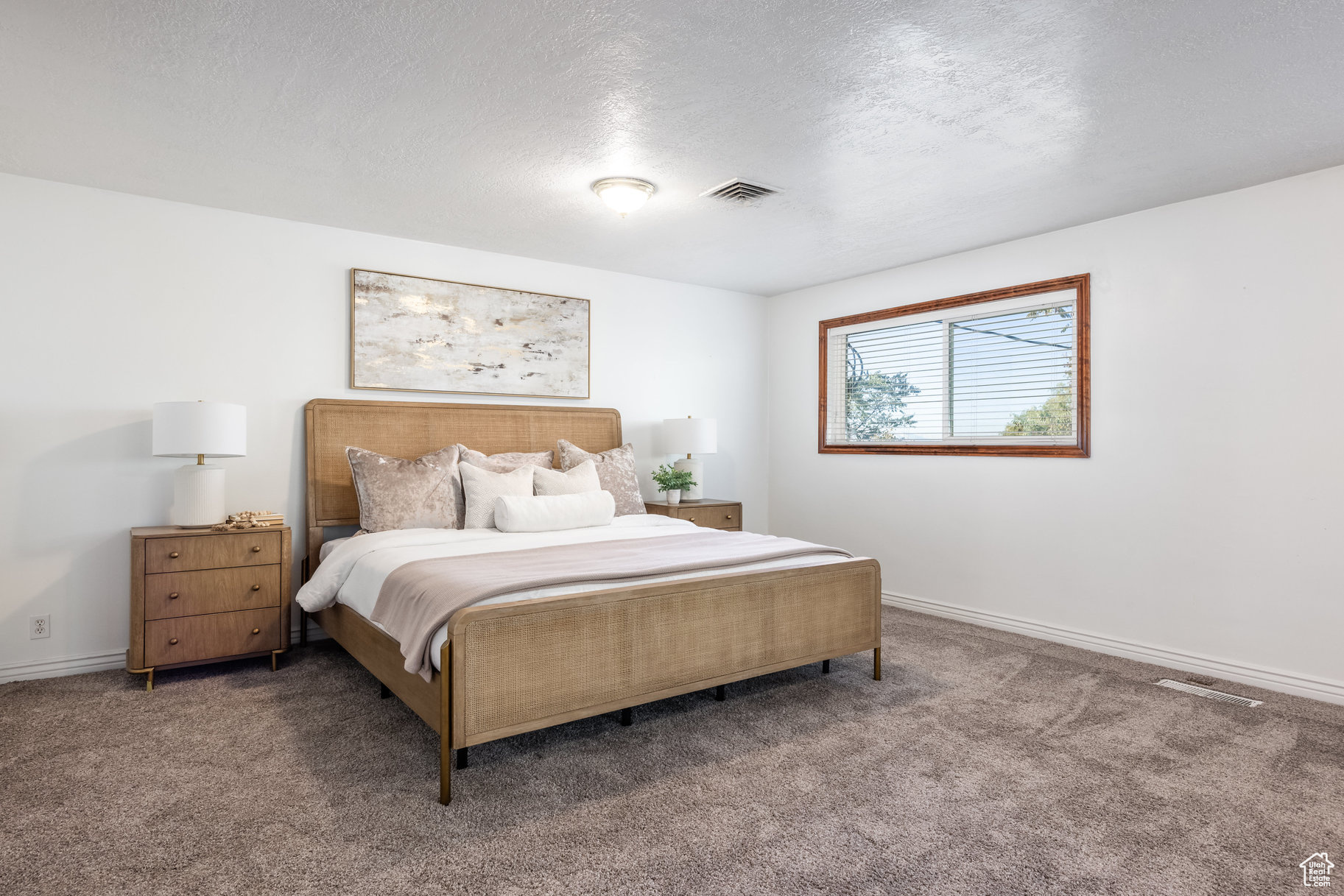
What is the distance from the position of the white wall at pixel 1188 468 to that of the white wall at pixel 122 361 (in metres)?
3.58

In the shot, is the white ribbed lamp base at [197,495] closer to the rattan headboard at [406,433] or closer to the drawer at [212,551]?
the drawer at [212,551]

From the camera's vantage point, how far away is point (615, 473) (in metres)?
4.60

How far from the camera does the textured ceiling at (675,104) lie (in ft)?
6.91

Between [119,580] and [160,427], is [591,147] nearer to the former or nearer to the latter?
[160,427]

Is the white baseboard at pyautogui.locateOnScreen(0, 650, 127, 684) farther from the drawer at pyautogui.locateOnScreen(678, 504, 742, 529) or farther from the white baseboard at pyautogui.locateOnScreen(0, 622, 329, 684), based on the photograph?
the drawer at pyautogui.locateOnScreen(678, 504, 742, 529)

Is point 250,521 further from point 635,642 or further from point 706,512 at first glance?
point 706,512

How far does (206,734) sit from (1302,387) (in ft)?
15.8

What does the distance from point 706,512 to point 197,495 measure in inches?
116

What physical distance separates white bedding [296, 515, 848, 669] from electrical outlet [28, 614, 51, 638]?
1167 mm

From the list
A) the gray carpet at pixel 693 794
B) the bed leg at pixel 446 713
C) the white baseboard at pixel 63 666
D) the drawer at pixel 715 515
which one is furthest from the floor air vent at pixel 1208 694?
the white baseboard at pixel 63 666

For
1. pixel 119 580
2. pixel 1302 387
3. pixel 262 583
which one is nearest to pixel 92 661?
pixel 119 580

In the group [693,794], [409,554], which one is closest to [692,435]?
[409,554]

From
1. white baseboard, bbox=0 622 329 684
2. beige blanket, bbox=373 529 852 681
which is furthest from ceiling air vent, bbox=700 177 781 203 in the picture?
white baseboard, bbox=0 622 329 684

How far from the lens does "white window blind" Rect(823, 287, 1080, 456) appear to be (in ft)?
13.7
